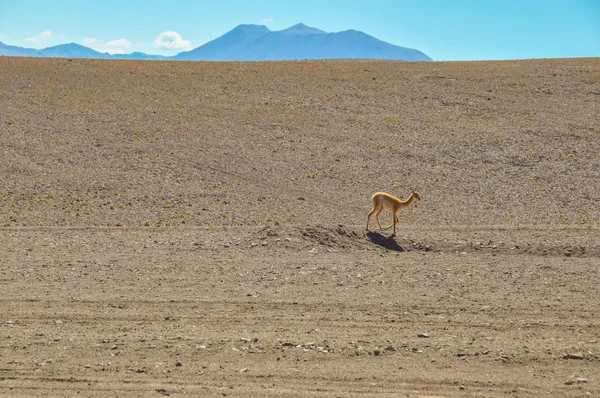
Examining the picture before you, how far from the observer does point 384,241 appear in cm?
1759

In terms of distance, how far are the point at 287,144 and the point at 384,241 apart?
17.5 m

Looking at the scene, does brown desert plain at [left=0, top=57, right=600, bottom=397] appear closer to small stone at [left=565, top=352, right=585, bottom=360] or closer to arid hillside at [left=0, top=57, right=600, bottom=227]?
small stone at [left=565, top=352, right=585, bottom=360]

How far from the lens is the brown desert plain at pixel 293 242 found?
9.21m

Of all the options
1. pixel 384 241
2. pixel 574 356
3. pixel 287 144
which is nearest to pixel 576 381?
pixel 574 356

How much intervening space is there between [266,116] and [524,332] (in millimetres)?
30647

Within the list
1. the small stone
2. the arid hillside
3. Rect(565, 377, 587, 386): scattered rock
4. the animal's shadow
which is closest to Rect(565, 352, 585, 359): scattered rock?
the small stone

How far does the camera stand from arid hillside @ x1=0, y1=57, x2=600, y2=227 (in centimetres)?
2378

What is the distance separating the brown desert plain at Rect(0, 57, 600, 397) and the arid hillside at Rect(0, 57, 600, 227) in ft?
0.63

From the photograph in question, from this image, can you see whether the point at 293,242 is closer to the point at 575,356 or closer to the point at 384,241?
the point at 384,241

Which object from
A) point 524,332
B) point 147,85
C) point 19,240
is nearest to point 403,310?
point 524,332

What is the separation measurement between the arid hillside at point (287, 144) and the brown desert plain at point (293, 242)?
193mm

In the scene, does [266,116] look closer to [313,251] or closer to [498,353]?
[313,251]

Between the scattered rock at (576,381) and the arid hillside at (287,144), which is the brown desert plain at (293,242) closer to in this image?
the scattered rock at (576,381)

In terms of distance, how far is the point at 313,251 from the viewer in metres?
16.5
